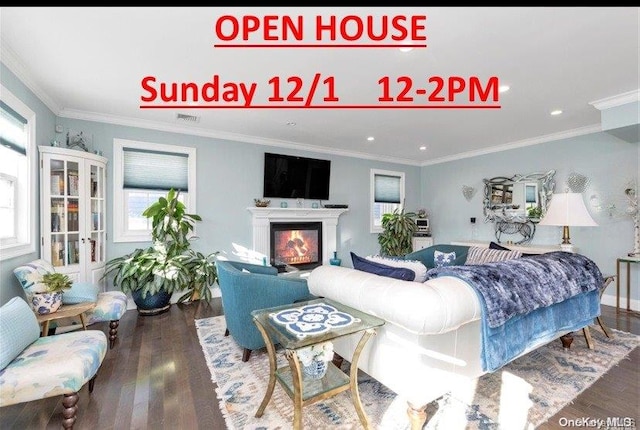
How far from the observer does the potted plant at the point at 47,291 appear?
2.16 m

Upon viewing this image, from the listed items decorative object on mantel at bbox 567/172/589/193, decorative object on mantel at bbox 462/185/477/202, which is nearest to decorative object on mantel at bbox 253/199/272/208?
decorative object on mantel at bbox 462/185/477/202

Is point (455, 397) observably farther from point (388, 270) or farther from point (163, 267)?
point (163, 267)

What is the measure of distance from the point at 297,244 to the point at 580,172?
441 centimetres

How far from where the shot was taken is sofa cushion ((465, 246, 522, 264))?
3.10 m

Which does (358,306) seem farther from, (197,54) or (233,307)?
(197,54)

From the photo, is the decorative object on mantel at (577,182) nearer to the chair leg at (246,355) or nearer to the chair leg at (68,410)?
the chair leg at (246,355)

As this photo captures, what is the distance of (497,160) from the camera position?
5.29 meters

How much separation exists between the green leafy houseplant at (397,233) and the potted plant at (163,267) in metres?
3.29

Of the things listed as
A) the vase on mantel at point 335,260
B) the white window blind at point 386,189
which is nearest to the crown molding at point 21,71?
the vase on mantel at point 335,260

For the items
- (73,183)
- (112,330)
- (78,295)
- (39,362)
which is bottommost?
(112,330)

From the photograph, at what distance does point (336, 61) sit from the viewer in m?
2.41

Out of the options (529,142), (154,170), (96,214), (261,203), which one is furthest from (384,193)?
(96,214)

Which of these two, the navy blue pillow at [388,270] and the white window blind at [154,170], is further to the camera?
the white window blind at [154,170]

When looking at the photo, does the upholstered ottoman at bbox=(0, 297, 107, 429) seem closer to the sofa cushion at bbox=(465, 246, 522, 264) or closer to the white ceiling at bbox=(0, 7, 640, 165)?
the white ceiling at bbox=(0, 7, 640, 165)
